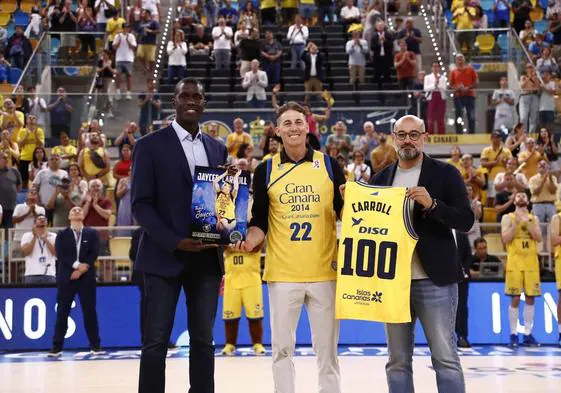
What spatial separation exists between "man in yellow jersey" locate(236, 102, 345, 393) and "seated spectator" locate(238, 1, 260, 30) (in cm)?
1932

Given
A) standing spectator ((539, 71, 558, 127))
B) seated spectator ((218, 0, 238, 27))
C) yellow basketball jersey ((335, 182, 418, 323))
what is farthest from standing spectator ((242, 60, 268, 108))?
yellow basketball jersey ((335, 182, 418, 323))

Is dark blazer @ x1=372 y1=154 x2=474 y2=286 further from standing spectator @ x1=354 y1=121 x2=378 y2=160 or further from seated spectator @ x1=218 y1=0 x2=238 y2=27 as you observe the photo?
seated spectator @ x1=218 y1=0 x2=238 y2=27

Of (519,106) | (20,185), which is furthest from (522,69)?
(20,185)

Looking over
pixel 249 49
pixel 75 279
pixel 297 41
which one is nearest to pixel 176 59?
pixel 249 49

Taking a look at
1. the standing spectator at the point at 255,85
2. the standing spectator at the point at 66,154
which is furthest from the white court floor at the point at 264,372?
the standing spectator at the point at 255,85

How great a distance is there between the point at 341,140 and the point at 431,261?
1347cm

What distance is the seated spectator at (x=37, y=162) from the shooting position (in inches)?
818

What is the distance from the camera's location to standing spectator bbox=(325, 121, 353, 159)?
68.3 feet

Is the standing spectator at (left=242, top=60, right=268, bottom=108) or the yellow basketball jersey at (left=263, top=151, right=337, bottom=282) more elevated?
the standing spectator at (left=242, top=60, right=268, bottom=108)

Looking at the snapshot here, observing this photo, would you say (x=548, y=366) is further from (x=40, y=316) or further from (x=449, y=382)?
(x=40, y=316)

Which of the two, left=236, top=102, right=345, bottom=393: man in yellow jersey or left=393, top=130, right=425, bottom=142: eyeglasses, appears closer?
left=393, top=130, right=425, bottom=142: eyeglasses

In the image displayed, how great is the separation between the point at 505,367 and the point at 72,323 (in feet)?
23.0

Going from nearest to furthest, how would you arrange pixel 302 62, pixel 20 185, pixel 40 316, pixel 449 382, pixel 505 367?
pixel 449 382, pixel 505 367, pixel 40 316, pixel 20 185, pixel 302 62

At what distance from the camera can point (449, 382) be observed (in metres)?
7.51
